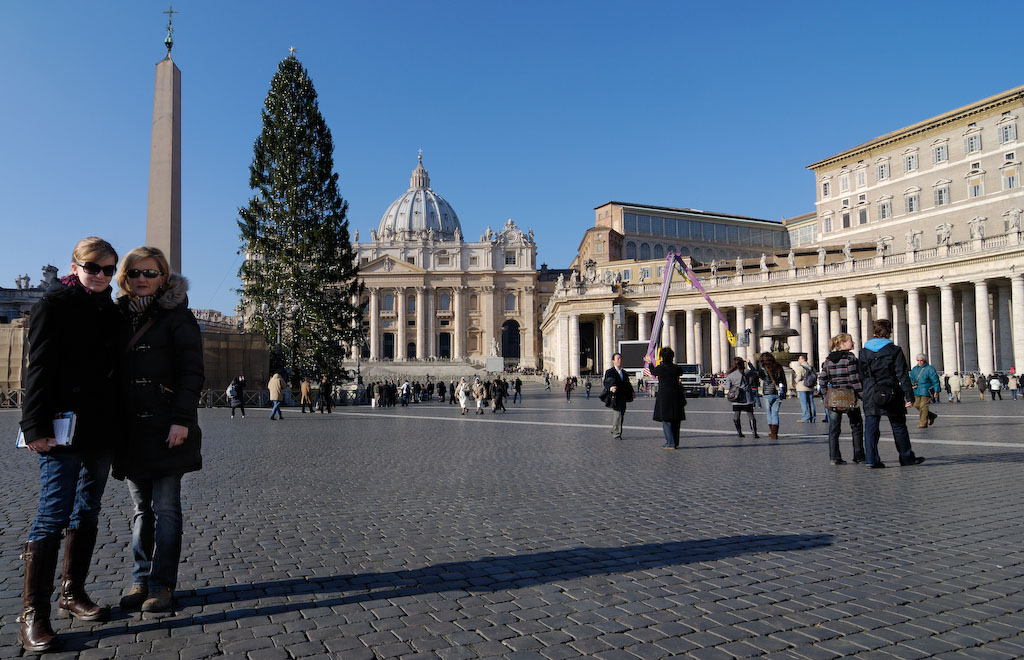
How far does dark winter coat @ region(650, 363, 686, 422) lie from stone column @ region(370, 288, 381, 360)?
286 ft

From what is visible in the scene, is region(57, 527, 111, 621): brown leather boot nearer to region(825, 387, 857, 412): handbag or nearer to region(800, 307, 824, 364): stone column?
region(825, 387, 857, 412): handbag

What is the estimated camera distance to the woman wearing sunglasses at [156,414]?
3.66 metres

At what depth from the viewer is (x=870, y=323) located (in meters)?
50.1

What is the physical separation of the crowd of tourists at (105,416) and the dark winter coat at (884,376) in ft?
25.2

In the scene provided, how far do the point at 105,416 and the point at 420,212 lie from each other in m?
124

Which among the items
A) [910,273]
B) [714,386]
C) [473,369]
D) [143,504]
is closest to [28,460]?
[143,504]

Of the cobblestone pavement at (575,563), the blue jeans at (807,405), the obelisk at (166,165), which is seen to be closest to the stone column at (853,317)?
the blue jeans at (807,405)

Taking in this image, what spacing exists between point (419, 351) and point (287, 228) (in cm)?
6703

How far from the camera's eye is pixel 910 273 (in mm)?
41250

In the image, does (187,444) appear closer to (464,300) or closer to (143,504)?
(143,504)

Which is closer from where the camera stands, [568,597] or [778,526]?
[568,597]

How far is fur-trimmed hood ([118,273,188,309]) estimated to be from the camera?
3801 millimetres

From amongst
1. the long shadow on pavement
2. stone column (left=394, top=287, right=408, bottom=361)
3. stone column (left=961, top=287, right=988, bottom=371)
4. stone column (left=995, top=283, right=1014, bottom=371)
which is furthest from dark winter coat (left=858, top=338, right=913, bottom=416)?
stone column (left=394, top=287, right=408, bottom=361)

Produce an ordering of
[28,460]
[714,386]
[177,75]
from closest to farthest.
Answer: [28,460] → [177,75] → [714,386]
